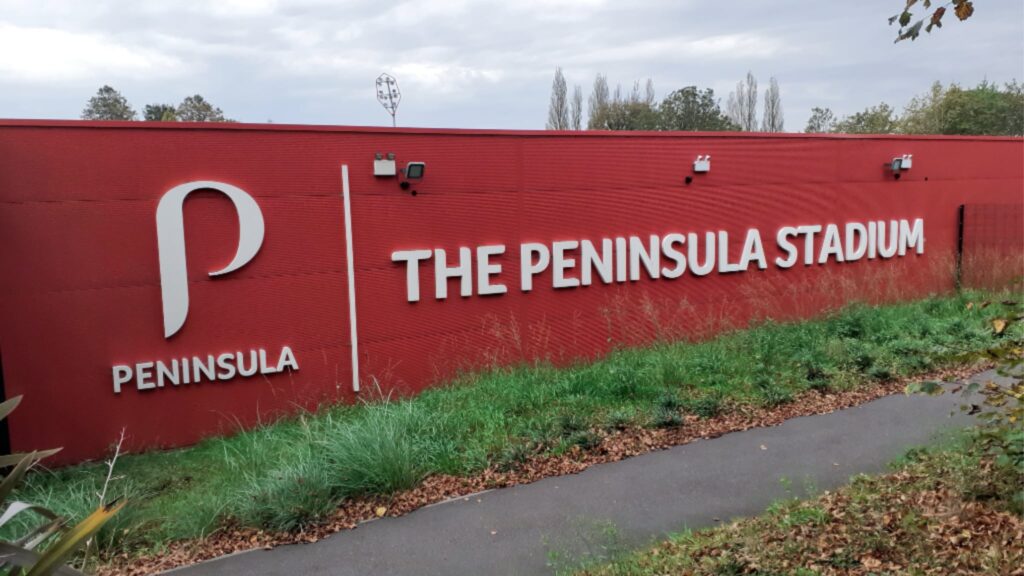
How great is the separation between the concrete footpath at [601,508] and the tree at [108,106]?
58.3 meters

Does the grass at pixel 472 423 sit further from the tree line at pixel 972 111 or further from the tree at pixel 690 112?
the tree at pixel 690 112

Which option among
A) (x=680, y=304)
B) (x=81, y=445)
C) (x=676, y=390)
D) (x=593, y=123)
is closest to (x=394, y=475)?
(x=676, y=390)

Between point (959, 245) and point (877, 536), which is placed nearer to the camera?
point (877, 536)

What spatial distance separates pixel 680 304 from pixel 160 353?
269 inches

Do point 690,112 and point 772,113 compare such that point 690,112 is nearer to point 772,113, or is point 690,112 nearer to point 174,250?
point 772,113

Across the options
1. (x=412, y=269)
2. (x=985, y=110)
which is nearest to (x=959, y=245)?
(x=412, y=269)

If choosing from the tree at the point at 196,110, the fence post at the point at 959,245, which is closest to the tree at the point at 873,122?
the fence post at the point at 959,245

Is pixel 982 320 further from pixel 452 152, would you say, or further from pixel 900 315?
pixel 452 152

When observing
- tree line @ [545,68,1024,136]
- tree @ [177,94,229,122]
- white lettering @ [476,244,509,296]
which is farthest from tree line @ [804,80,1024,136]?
tree @ [177,94,229,122]

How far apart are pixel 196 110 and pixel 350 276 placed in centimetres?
5318

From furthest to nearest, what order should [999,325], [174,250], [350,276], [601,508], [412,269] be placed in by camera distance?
[412,269]
[350,276]
[174,250]
[601,508]
[999,325]

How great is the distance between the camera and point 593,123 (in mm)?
54562

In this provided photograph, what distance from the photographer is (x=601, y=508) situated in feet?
15.8

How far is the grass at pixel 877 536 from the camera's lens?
343 cm
